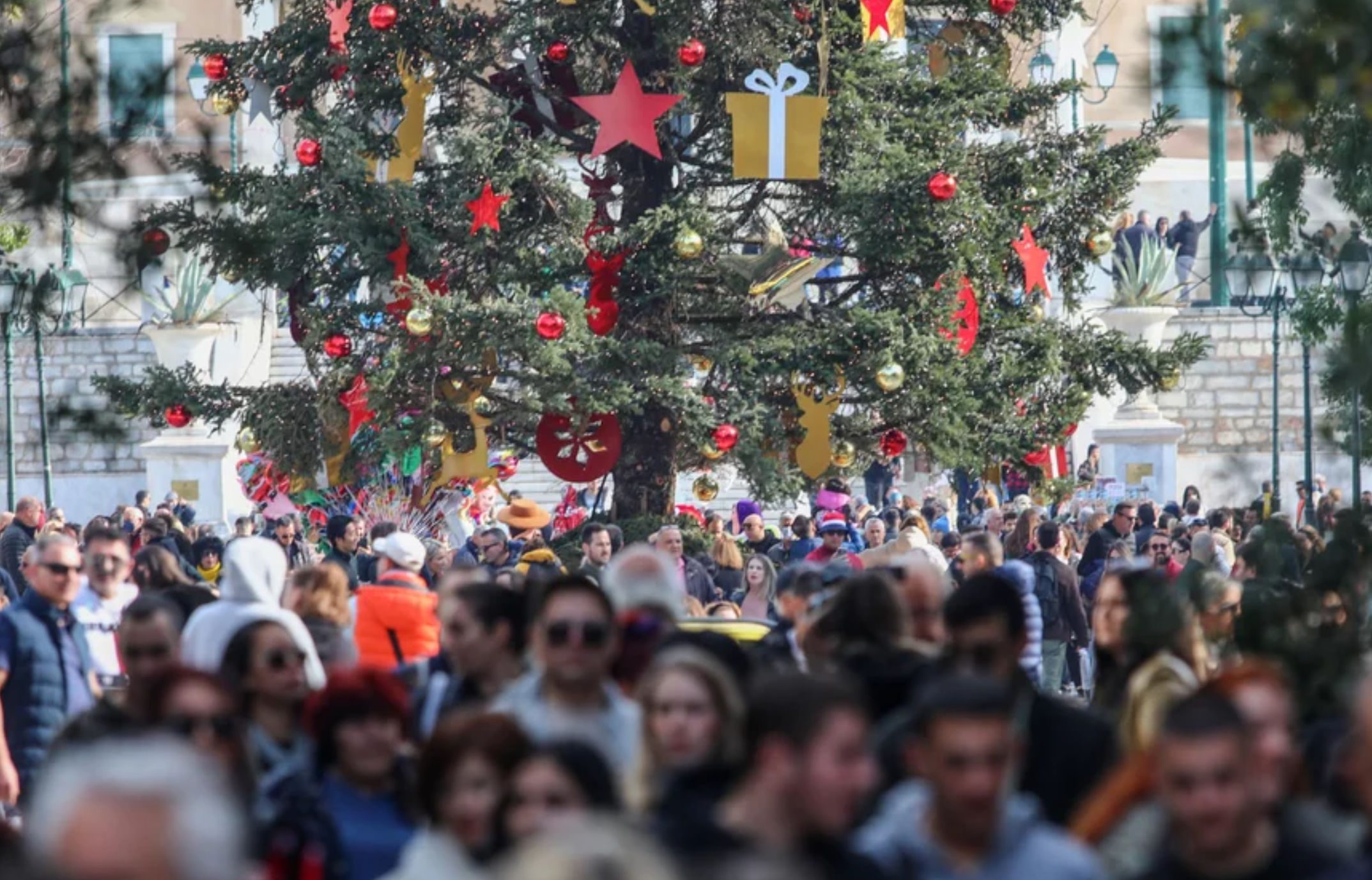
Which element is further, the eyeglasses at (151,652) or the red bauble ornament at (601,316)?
the red bauble ornament at (601,316)

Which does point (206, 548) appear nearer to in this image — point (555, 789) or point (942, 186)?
point (942, 186)

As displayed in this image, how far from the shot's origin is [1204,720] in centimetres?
500

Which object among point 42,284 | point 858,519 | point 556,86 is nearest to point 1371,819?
point 42,284

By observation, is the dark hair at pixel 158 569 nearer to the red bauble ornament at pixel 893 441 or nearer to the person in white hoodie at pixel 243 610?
the person in white hoodie at pixel 243 610

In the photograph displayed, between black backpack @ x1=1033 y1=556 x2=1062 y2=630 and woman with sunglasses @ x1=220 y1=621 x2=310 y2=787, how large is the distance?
9.28 m

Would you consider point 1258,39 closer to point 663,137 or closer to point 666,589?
point 666,589

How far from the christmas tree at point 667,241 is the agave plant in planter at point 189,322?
12.6m

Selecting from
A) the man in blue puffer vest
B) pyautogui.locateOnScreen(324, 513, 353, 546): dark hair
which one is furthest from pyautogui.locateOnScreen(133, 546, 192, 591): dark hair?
pyautogui.locateOnScreen(324, 513, 353, 546): dark hair

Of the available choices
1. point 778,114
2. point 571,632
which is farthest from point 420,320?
point 571,632

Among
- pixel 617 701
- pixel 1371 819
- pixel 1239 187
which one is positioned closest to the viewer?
pixel 1371 819

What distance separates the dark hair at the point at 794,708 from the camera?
5.06m

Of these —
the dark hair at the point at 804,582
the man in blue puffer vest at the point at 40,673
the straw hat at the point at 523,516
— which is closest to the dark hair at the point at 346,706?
the man in blue puffer vest at the point at 40,673

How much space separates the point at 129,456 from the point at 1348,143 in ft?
105

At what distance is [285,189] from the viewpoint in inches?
752
